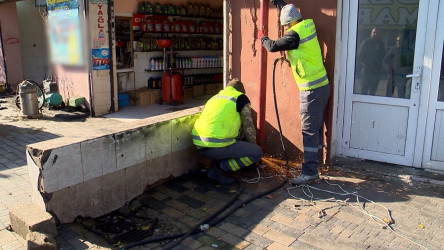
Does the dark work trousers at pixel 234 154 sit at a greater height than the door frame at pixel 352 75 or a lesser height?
lesser

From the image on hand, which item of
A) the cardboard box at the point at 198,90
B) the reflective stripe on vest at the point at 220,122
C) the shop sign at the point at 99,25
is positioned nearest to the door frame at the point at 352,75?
the reflective stripe on vest at the point at 220,122

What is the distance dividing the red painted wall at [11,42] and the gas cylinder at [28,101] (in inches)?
166

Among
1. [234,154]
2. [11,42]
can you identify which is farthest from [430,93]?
[11,42]

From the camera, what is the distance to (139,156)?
4.64 meters

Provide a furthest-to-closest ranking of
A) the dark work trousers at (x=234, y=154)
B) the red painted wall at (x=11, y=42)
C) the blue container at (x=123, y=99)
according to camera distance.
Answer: the red painted wall at (x=11, y=42) → the blue container at (x=123, y=99) → the dark work trousers at (x=234, y=154)

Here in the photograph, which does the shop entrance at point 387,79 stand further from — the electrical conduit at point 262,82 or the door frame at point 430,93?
the electrical conduit at point 262,82

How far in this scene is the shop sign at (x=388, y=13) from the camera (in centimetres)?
484

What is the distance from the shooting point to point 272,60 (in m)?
5.60

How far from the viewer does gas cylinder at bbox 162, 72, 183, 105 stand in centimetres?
1037

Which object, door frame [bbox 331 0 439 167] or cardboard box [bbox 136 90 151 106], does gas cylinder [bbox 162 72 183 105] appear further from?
door frame [bbox 331 0 439 167]

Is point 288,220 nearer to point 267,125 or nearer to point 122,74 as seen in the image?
point 267,125

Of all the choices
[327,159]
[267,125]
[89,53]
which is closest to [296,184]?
[327,159]

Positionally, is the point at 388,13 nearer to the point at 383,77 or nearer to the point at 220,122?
the point at 383,77

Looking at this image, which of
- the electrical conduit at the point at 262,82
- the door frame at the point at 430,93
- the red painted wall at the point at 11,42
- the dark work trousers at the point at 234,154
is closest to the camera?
the door frame at the point at 430,93
